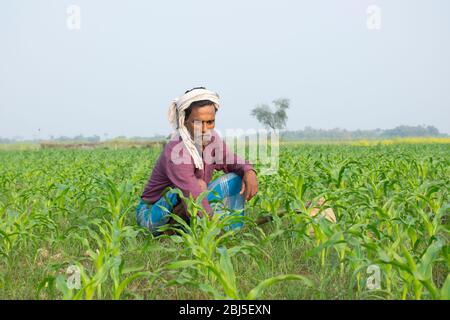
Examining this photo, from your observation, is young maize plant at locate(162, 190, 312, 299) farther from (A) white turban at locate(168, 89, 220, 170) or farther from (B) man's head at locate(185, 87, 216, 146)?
(B) man's head at locate(185, 87, 216, 146)

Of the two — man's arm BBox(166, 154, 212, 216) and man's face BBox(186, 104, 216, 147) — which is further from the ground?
man's face BBox(186, 104, 216, 147)

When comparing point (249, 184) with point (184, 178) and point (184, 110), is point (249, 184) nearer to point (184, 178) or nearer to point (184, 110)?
point (184, 178)

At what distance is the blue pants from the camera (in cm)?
441

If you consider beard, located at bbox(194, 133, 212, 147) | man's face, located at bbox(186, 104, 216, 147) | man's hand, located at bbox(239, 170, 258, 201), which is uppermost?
man's face, located at bbox(186, 104, 216, 147)

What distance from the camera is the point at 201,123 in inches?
165

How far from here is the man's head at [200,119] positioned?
4160 millimetres

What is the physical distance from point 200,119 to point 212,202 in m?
0.80

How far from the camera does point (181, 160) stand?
166 inches

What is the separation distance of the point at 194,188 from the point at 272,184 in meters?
2.13

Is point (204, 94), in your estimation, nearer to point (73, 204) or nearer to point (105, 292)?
point (105, 292)

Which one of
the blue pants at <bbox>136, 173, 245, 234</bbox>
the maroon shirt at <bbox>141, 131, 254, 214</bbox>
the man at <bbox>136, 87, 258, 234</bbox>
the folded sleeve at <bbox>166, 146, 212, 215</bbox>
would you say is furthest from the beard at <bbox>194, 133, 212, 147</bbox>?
the blue pants at <bbox>136, 173, 245, 234</bbox>

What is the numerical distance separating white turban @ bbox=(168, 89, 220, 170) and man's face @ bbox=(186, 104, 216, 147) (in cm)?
5

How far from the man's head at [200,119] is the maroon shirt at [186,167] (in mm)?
167
